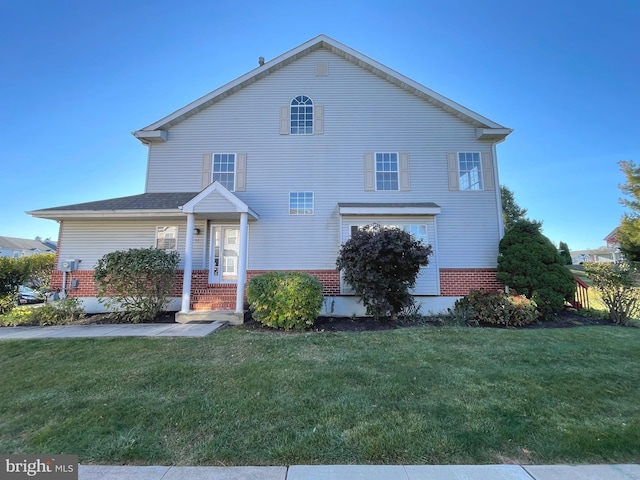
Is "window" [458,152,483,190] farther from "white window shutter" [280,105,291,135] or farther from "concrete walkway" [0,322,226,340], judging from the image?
"concrete walkway" [0,322,226,340]

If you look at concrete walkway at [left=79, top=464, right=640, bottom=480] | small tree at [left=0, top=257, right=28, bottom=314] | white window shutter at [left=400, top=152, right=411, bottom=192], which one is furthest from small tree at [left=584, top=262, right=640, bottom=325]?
small tree at [left=0, top=257, right=28, bottom=314]

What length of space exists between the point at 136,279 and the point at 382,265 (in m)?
6.77

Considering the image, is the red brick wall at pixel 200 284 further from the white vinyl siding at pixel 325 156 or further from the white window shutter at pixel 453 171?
the white window shutter at pixel 453 171

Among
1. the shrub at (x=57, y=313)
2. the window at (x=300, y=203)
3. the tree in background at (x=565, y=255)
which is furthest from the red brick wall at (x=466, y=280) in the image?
the shrub at (x=57, y=313)

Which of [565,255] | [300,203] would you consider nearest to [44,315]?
[300,203]

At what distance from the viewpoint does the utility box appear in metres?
8.99

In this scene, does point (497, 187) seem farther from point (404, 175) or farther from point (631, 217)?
point (631, 217)

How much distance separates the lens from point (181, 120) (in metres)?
9.95

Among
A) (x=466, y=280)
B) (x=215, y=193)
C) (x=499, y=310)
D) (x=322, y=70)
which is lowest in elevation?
(x=499, y=310)

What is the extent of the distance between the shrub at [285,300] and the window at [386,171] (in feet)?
15.0

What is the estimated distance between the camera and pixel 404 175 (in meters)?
9.60

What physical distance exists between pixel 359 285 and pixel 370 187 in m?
3.68

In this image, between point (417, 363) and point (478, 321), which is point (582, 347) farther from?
point (417, 363)

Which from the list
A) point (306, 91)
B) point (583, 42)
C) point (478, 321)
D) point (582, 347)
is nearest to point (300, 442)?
point (582, 347)
